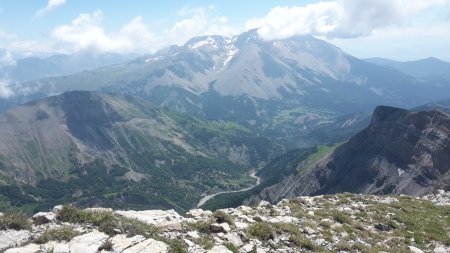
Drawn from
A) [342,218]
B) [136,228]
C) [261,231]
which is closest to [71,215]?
[136,228]

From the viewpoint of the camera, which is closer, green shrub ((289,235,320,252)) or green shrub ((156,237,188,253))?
green shrub ((156,237,188,253))

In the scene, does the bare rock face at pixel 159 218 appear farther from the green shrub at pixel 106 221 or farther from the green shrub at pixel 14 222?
the green shrub at pixel 14 222

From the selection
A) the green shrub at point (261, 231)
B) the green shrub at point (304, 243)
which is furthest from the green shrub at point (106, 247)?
the green shrub at point (304, 243)

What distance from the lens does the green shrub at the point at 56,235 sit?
23891 mm

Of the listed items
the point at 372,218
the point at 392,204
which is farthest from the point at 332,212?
the point at 392,204

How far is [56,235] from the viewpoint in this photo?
→ 24.2 metres

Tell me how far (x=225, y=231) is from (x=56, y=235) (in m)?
10.5

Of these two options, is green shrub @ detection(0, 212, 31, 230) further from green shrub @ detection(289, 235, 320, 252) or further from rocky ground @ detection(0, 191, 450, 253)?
green shrub @ detection(289, 235, 320, 252)

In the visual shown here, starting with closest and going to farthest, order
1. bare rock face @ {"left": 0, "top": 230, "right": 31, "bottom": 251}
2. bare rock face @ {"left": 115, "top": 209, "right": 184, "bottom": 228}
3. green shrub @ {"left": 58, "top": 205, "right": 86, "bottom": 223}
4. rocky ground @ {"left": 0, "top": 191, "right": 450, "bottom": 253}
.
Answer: bare rock face @ {"left": 0, "top": 230, "right": 31, "bottom": 251}, rocky ground @ {"left": 0, "top": 191, "right": 450, "bottom": 253}, green shrub @ {"left": 58, "top": 205, "right": 86, "bottom": 223}, bare rock face @ {"left": 115, "top": 209, "right": 184, "bottom": 228}

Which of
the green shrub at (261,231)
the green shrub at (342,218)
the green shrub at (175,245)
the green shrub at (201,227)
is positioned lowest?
the green shrub at (342,218)

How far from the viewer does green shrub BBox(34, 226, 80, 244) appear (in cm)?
2389

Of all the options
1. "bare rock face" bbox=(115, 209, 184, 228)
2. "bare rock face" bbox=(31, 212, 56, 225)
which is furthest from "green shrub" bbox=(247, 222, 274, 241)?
"bare rock face" bbox=(31, 212, 56, 225)

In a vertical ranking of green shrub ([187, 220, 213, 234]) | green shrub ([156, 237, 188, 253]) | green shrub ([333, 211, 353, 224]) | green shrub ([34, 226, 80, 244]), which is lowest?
green shrub ([333, 211, 353, 224])

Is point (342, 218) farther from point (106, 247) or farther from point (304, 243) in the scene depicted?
point (106, 247)
